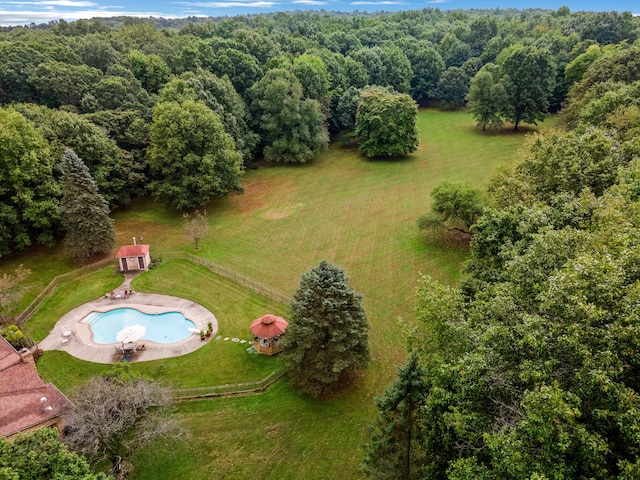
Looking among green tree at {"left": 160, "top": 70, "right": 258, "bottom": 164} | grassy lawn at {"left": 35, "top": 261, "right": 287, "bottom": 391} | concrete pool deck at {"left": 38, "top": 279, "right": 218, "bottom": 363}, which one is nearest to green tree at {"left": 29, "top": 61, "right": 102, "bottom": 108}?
green tree at {"left": 160, "top": 70, "right": 258, "bottom": 164}

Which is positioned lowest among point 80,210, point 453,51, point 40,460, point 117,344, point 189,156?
point 117,344

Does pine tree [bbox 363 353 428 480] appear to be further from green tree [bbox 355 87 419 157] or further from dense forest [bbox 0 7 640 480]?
green tree [bbox 355 87 419 157]

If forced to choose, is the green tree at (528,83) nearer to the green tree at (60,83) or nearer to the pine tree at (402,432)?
the green tree at (60,83)

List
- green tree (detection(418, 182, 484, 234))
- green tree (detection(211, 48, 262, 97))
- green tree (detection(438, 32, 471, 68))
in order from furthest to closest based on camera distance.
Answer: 1. green tree (detection(438, 32, 471, 68))
2. green tree (detection(211, 48, 262, 97))
3. green tree (detection(418, 182, 484, 234))

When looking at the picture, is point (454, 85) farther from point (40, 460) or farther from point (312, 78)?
point (40, 460)

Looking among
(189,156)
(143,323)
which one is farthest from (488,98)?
(143,323)

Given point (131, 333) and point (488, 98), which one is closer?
point (131, 333)

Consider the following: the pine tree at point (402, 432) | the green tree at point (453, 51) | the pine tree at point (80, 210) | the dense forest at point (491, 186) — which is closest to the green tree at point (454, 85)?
the dense forest at point (491, 186)
